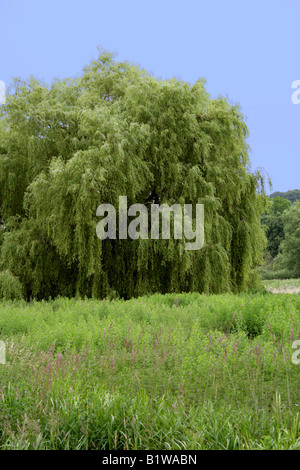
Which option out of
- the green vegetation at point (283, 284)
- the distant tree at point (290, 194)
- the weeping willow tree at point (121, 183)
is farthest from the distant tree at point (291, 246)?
the distant tree at point (290, 194)

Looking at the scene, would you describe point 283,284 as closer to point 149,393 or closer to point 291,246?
point 291,246

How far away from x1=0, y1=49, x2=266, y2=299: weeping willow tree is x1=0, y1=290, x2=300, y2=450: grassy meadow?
6610mm

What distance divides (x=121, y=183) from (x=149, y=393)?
30.6ft

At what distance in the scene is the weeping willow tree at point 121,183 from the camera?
12766 millimetres

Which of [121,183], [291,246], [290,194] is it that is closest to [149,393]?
[121,183]

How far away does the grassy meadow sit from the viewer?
3.29 m

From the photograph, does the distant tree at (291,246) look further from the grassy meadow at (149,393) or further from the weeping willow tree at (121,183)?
the grassy meadow at (149,393)

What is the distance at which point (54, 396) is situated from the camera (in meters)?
3.89

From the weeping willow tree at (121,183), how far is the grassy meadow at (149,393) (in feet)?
21.7

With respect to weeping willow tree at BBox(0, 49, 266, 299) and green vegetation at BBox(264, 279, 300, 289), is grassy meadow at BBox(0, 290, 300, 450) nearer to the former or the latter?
weeping willow tree at BBox(0, 49, 266, 299)

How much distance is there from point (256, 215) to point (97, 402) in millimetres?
13888

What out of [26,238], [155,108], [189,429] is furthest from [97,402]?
[155,108]

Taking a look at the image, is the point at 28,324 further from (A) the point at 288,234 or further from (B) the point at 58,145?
(A) the point at 288,234

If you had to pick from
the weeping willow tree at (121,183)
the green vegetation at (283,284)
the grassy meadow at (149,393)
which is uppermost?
the weeping willow tree at (121,183)
